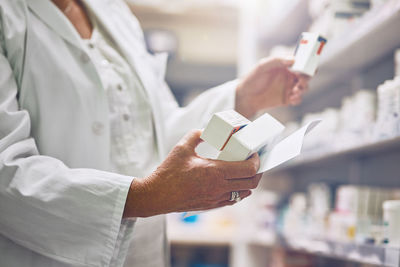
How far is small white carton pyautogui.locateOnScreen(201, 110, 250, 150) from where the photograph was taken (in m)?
0.74

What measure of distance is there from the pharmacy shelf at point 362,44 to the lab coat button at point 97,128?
0.84m

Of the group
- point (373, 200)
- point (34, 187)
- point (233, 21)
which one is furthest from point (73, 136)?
point (233, 21)

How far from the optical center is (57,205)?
79cm

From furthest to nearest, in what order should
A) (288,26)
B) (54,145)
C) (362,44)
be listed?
(288,26) < (362,44) < (54,145)

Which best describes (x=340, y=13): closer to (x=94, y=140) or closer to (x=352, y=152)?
(x=352, y=152)

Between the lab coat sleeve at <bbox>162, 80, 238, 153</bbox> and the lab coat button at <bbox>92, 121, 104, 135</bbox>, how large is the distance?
13.4 inches

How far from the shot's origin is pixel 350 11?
1611mm

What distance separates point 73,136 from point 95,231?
0.84 feet

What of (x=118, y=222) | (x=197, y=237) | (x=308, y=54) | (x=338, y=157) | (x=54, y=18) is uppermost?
(x=54, y=18)

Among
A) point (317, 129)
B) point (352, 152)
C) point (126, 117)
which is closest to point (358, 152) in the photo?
point (352, 152)

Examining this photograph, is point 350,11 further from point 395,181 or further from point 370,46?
point 395,181

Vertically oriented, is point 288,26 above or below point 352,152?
above

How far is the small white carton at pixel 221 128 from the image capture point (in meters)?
0.74

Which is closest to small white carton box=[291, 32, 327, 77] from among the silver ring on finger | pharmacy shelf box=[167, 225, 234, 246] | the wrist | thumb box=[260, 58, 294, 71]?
thumb box=[260, 58, 294, 71]
